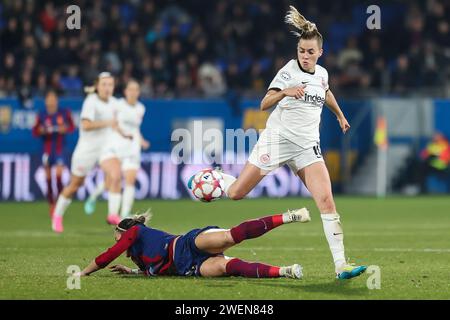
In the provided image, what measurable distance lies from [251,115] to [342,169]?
2.71 meters

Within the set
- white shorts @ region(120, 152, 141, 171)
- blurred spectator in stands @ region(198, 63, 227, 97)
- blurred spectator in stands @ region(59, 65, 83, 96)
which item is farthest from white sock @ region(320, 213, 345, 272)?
blurred spectator in stands @ region(198, 63, 227, 97)

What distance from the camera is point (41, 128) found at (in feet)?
66.8

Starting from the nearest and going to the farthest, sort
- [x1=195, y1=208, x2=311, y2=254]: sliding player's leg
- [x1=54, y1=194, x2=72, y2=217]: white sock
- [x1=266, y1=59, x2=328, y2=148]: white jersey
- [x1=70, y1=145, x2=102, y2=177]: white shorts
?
[x1=195, y1=208, x2=311, y2=254]: sliding player's leg → [x1=266, y1=59, x2=328, y2=148]: white jersey → [x1=54, y1=194, x2=72, y2=217]: white sock → [x1=70, y1=145, x2=102, y2=177]: white shorts

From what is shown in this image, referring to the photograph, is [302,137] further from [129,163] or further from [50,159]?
[50,159]

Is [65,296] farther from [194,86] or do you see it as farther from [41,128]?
[194,86]

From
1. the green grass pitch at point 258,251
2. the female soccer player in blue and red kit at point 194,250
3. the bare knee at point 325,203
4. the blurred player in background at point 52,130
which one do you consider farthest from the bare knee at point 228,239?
the blurred player in background at point 52,130

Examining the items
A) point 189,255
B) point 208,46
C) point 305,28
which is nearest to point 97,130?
point 189,255

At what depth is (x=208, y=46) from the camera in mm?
28812

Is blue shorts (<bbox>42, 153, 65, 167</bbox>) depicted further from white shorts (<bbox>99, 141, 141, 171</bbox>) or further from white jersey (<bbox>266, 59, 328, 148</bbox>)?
white jersey (<bbox>266, 59, 328, 148</bbox>)

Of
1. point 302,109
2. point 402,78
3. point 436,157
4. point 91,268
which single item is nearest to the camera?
point 91,268

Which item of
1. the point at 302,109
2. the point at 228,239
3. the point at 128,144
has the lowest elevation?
the point at 228,239

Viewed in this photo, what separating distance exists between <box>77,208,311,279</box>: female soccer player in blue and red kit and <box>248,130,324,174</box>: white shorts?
64 cm

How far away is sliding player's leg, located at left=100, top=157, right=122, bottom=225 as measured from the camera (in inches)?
708

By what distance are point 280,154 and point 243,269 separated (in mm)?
1240
